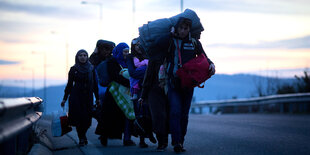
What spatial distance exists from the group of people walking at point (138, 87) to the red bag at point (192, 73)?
16cm

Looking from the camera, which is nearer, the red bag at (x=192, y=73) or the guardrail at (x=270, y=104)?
the red bag at (x=192, y=73)

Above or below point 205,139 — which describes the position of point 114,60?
above

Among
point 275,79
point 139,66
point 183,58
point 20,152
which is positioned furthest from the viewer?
point 275,79

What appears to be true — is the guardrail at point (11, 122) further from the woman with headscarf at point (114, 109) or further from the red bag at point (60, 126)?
the woman with headscarf at point (114, 109)

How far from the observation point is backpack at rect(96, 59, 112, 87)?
9.93m

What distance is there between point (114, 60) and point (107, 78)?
1.16ft

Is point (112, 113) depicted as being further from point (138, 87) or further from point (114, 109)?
point (138, 87)

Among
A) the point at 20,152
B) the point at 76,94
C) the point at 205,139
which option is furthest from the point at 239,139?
the point at 20,152

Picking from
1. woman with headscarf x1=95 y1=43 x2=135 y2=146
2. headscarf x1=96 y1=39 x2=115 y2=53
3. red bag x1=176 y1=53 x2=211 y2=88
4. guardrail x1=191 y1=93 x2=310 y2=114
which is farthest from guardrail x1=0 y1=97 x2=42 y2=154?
guardrail x1=191 y1=93 x2=310 y2=114

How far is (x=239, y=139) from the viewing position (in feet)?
30.7

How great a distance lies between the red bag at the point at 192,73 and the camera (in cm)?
758

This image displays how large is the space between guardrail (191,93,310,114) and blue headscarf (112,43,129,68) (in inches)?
387

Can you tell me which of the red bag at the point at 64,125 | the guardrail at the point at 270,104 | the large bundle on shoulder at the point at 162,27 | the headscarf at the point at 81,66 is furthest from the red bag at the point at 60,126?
the guardrail at the point at 270,104

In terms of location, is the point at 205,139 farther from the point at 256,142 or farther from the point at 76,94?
the point at 76,94
